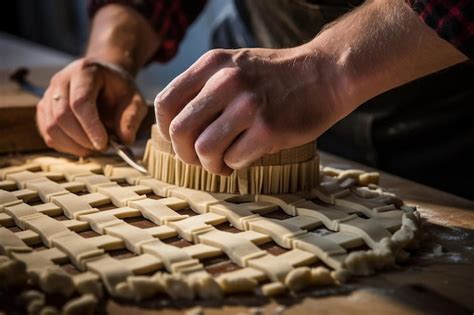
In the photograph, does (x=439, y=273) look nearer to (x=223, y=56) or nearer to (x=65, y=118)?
(x=223, y=56)

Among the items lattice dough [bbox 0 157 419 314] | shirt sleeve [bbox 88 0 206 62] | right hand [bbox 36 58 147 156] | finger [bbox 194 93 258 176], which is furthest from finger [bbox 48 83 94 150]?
shirt sleeve [bbox 88 0 206 62]

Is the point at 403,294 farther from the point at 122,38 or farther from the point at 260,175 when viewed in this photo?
the point at 122,38

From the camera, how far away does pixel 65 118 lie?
127 centimetres

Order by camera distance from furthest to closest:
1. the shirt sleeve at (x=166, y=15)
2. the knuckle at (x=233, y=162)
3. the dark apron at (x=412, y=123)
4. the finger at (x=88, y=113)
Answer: the shirt sleeve at (x=166, y=15), the dark apron at (x=412, y=123), the finger at (x=88, y=113), the knuckle at (x=233, y=162)

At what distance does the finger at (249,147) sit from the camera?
942 millimetres

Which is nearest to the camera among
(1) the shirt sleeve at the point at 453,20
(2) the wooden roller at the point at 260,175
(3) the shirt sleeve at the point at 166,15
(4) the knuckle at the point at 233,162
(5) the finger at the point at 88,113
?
(1) the shirt sleeve at the point at 453,20

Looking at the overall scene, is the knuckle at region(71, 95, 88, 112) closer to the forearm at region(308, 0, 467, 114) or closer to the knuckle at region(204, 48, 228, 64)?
the knuckle at region(204, 48, 228, 64)

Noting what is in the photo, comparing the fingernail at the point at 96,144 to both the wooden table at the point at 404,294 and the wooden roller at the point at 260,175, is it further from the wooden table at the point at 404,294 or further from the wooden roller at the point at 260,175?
the wooden table at the point at 404,294

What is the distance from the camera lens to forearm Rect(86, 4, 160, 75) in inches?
62.6

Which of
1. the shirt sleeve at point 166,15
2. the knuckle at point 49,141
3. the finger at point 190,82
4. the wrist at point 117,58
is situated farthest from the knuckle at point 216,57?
the shirt sleeve at point 166,15

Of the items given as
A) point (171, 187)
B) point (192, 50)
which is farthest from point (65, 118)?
point (192, 50)

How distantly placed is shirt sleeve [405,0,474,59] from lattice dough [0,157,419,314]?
26 centimetres

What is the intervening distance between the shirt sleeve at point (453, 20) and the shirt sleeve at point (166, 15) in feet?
3.11

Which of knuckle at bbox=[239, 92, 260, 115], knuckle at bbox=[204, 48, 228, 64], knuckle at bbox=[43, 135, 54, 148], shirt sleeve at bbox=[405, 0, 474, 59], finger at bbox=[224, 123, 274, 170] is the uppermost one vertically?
shirt sleeve at bbox=[405, 0, 474, 59]
